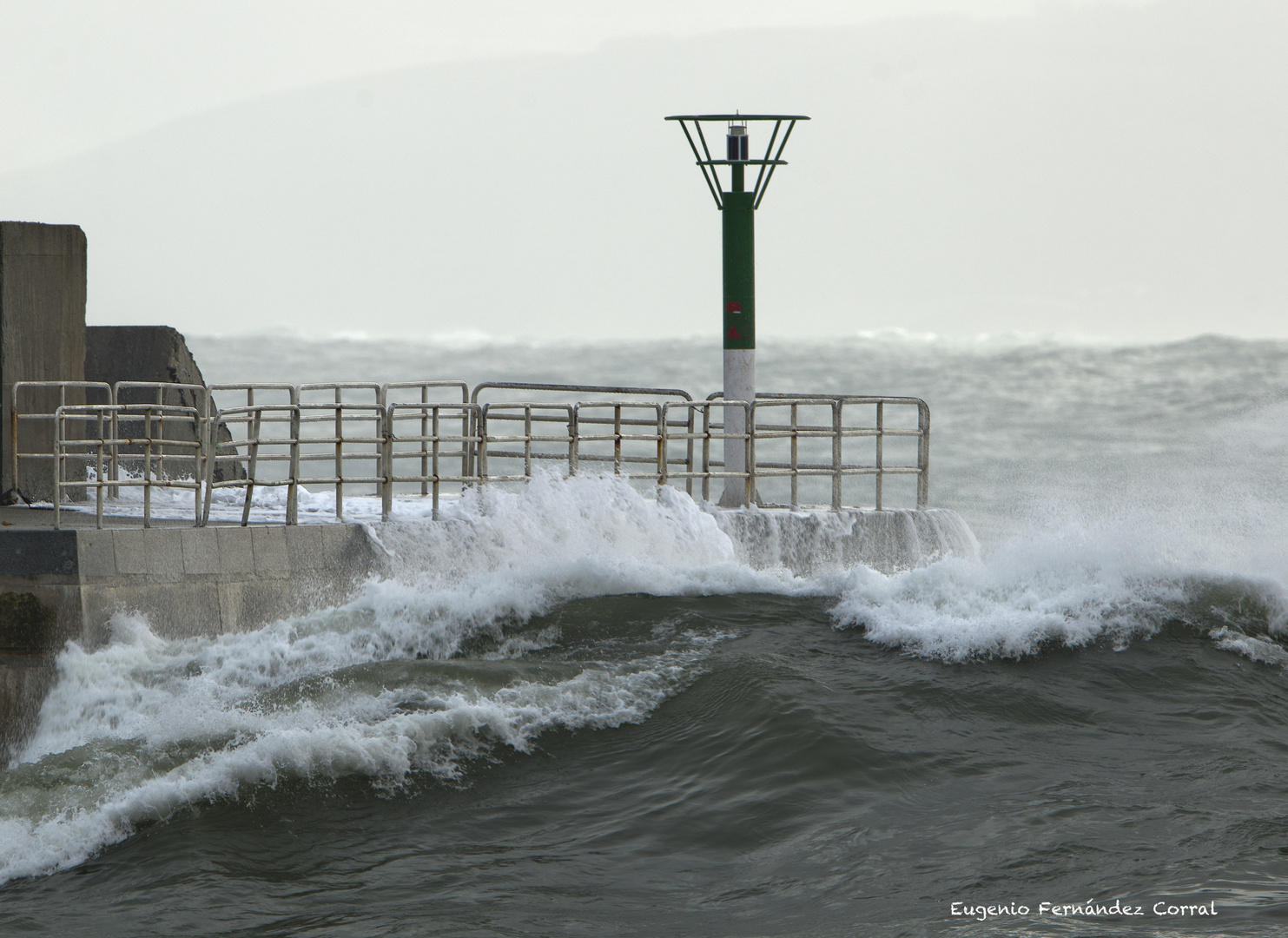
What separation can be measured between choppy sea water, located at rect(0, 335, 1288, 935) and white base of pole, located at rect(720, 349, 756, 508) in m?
1.94

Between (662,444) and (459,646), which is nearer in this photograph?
(459,646)

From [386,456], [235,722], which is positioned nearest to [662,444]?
[386,456]

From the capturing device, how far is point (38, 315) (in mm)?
12820

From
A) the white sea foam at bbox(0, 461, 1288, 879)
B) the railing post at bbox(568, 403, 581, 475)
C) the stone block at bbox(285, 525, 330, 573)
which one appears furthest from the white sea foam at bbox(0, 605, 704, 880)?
the railing post at bbox(568, 403, 581, 475)

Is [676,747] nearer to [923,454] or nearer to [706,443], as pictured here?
[706,443]

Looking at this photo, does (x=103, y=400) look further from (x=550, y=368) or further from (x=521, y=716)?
(x=550, y=368)

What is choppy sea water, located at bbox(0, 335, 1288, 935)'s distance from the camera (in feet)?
21.5

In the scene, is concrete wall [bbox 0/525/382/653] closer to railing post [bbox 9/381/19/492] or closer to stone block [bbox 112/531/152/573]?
stone block [bbox 112/531/152/573]

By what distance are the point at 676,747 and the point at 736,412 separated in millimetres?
6817

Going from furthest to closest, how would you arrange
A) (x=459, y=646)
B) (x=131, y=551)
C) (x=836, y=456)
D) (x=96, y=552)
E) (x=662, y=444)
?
(x=836, y=456)
(x=662, y=444)
(x=459, y=646)
(x=131, y=551)
(x=96, y=552)

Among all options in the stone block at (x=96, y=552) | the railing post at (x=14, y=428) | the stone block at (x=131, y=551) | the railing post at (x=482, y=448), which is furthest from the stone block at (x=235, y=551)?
the railing post at (x=14, y=428)

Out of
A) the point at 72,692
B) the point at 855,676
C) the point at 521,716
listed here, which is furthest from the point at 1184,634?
the point at 72,692

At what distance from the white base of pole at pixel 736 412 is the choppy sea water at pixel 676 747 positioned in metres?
1.94

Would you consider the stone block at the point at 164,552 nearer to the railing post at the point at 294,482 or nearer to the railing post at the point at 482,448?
the railing post at the point at 294,482
